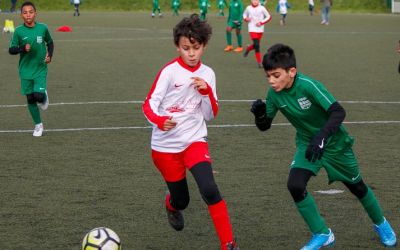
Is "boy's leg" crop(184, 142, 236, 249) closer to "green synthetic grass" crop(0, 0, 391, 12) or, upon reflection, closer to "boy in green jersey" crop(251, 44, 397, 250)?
"boy in green jersey" crop(251, 44, 397, 250)

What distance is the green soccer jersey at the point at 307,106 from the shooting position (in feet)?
21.8

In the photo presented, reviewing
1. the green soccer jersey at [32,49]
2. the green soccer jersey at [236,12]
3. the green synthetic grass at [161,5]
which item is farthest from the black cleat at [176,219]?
the green synthetic grass at [161,5]

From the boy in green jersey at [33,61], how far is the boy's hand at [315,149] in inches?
274

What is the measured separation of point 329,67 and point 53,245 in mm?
17112

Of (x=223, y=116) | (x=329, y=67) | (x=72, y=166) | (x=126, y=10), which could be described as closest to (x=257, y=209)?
(x=72, y=166)

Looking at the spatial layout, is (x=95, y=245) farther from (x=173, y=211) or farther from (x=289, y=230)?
(x=289, y=230)

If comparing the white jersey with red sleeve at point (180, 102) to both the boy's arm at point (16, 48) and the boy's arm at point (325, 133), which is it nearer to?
the boy's arm at point (325, 133)

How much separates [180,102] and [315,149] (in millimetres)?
1216

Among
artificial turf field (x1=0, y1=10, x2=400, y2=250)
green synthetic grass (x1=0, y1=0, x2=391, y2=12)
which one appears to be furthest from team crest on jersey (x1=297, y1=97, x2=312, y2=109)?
green synthetic grass (x1=0, y1=0, x2=391, y2=12)

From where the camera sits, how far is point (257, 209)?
8289mm

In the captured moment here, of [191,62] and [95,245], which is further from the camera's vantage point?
[191,62]

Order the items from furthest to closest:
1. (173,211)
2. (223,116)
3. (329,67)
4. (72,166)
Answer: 1. (329,67)
2. (223,116)
3. (72,166)
4. (173,211)

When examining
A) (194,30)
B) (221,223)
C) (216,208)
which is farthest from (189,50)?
(221,223)

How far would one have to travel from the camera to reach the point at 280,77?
6664 millimetres
